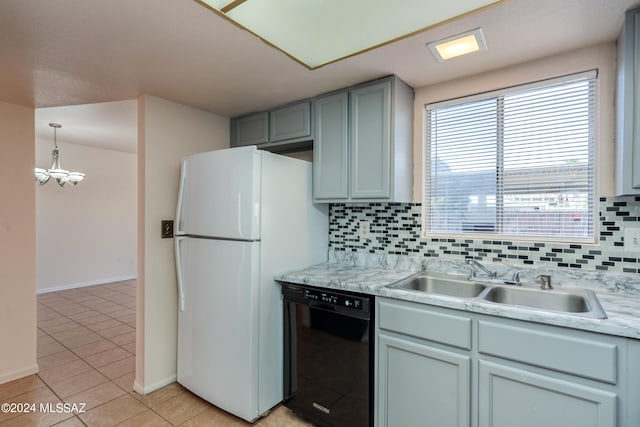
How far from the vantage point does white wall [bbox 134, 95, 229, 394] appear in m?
2.43

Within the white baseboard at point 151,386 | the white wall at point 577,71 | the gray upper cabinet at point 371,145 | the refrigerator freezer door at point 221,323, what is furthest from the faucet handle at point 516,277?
the white baseboard at point 151,386

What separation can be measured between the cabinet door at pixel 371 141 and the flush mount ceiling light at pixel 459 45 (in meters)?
0.40

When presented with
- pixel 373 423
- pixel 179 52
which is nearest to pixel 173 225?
pixel 179 52

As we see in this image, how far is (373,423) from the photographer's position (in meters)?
1.82

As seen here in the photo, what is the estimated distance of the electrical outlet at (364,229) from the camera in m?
2.59

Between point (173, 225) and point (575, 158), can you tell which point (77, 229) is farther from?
point (575, 158)

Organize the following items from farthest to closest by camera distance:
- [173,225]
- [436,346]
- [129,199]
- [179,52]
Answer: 1. [129,199]
2. [173,225]
3. [179,52]
4. [436,346]

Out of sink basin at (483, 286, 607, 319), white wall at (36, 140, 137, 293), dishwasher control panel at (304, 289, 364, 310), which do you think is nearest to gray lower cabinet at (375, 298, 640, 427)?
dishwasher control panel at (304, 289, 364, 310)

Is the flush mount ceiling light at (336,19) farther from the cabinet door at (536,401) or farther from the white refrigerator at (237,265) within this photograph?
the cabinet door at (536,401)

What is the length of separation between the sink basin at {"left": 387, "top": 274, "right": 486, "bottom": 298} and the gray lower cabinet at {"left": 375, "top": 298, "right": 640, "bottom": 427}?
1.08ft

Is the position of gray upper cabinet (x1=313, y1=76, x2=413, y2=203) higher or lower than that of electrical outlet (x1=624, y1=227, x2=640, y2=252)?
higher

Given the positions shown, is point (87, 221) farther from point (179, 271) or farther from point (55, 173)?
point (179, 271)

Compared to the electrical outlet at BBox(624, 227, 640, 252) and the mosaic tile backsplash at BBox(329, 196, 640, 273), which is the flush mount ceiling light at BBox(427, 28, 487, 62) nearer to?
the mosaic tile backsplash at BBox(329, 196, 640, 273)

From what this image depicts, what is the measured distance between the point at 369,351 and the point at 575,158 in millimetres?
1630
